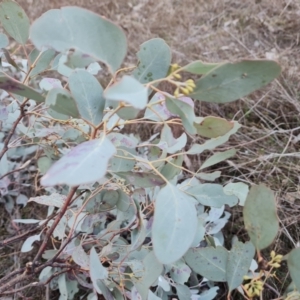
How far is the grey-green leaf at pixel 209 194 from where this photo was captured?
2.20 feet

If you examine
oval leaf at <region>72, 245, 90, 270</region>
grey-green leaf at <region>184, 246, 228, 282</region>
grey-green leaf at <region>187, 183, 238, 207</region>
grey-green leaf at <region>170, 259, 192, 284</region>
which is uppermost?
grey-green leaf at <region>187, 183, 238, 207</region>

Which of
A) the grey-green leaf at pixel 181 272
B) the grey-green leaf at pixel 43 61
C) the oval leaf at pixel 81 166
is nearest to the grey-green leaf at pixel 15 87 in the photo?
the oval leaf at pixel 81 166

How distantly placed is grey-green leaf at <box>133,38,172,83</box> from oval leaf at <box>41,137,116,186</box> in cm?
14

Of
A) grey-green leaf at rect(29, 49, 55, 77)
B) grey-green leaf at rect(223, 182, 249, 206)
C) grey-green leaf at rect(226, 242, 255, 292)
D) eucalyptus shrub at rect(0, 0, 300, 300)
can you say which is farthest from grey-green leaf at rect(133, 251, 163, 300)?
grey-green leaf at rect(29, 49, 55, 77)

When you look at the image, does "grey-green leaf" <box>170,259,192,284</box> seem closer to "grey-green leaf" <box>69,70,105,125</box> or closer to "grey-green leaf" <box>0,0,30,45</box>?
"grey-green leaf" <box>69,70,105,125</box>

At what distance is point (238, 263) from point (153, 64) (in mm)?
321

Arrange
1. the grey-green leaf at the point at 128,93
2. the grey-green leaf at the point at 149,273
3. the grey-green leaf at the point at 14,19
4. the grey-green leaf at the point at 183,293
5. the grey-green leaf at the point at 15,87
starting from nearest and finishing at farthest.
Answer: the grey-green leaf at the point at 128,93 < the grey-green leaf at the point at 15,87 < the grey-green leaf at the point at 149,273 < the grey-green leaf at the point at 14,19 < the grey-green leaf at the point at 183,293

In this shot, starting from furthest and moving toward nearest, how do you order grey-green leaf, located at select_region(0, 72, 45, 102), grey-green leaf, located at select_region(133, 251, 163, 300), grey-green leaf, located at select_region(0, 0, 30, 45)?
grey-green leaf, located at select_region(0, 0, 30, 45)
grey-green leaf, located at select_region(133, 251, 163, 300)
grey-green leaf, located at select_region(0, 72, 45, 102)

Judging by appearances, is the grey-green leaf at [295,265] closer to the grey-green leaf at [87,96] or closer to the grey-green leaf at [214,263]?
the grey-green leaf at [214,263]

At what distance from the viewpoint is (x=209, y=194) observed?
26.4 inches

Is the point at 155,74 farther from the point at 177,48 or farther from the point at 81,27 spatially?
the point at 177,48

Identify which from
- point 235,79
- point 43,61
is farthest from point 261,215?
point 43,61

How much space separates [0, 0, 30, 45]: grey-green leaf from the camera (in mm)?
702

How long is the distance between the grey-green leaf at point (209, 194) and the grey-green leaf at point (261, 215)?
6.0 inches
